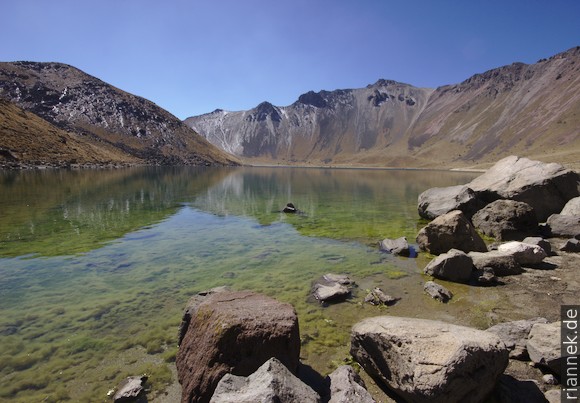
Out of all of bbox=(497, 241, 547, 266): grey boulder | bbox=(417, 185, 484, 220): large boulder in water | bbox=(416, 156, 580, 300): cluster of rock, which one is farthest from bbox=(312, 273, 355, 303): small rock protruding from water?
bbox=(417, 185, 484, 220): large boulder in water

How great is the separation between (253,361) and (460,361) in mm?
4076

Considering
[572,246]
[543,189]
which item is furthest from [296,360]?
[543,189]

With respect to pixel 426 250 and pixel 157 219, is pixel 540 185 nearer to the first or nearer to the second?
pixel 426 250

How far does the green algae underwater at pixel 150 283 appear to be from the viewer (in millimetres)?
8828

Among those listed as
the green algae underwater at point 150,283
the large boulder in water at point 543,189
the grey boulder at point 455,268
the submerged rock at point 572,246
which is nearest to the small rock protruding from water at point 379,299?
the green algae underwater at point 150,283

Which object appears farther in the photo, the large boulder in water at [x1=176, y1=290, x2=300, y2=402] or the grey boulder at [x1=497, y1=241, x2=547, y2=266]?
the grey boulder at [x1=497, y1=241, x2=547, y2=266]

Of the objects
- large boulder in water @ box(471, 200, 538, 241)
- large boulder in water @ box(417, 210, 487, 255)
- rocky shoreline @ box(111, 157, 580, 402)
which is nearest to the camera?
rocky shoreline @ box(111, 157, 580, 402)

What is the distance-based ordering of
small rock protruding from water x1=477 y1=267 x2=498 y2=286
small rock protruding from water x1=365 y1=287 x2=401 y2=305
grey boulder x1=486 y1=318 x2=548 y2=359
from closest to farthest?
grey boulder x1=486 y1=318 x2=548 y2=359
small rock protruding from water x1=365 y1=287 x2=401 y2=305
small rock protruding from water x1=477 y1=267 x2=498 y2=286

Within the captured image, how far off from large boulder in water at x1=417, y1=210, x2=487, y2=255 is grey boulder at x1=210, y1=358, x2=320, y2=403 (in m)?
14.8

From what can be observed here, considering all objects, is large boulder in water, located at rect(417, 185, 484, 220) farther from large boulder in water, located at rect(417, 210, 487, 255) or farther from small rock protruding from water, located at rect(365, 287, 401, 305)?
small rock protruding from water, located at rect(365, 287, 401, 305)

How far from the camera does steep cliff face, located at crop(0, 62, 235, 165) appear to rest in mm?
163750

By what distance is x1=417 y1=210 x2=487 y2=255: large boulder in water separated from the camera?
58.0ft

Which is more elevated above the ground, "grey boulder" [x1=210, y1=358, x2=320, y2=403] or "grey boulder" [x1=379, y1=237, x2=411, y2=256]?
"grey boulder" [x1=210, y1=358, x2=320, y2=403]

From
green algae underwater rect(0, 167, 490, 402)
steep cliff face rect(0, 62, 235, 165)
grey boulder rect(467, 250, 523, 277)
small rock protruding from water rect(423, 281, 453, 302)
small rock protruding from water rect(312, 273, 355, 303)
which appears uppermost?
steep cliff face rect(0, 62, 235, 165)
